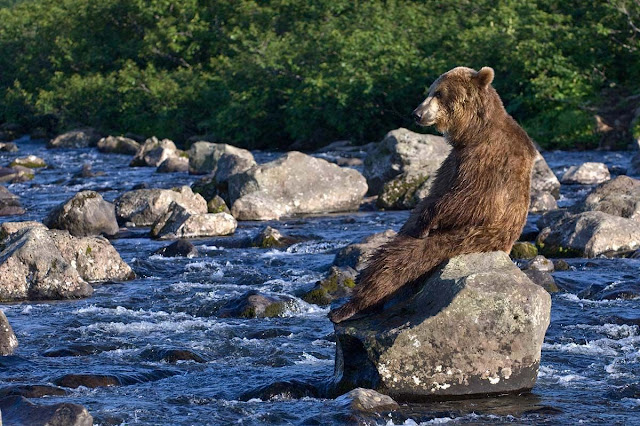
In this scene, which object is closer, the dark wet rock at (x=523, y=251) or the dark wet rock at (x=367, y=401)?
the dark wet rock at (x=367, y=401)

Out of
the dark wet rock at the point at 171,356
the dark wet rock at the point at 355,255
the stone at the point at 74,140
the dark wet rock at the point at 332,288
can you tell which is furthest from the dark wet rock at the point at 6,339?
the stone at the point at 74,140

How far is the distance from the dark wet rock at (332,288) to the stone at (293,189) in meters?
6.96

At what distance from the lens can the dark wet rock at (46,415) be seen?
6828mm

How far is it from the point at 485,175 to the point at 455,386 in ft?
5.41

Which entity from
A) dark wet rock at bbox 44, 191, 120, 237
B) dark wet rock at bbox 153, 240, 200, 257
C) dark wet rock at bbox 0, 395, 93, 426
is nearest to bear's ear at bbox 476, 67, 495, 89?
dark wet rock at bbox 0, 395, 93, 426

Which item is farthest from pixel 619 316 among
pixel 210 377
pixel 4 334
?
pixel 4 334

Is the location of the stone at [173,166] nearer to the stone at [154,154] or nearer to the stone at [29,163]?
the stone at [154,154]

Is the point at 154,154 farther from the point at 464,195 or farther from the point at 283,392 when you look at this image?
the point at 464,195

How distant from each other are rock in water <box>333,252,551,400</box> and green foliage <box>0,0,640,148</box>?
22383 millimetres

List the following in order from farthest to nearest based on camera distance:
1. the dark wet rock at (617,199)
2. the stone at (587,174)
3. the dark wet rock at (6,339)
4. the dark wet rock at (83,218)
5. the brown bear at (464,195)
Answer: the stone at (587,174) < the dark wet rock at (83,218) < the dark wet rock at (617,199) < the dark wet rock at (6,339) < the brown bear at (464,195)

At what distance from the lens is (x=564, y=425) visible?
7.20m

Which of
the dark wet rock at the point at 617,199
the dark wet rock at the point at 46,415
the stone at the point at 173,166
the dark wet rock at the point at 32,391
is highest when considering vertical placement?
the dark wet rock at the point at 617,199

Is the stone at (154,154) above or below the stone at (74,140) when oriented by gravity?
above

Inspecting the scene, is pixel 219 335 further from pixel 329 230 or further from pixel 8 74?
pixel 8 74
